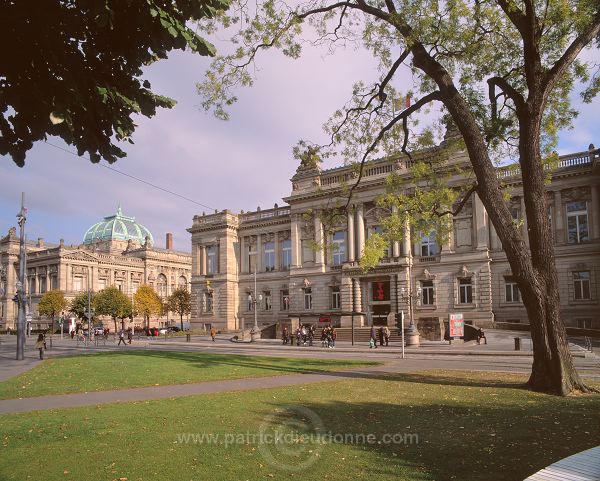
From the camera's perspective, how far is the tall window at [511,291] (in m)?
49.7

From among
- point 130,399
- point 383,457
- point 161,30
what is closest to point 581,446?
point 383,457

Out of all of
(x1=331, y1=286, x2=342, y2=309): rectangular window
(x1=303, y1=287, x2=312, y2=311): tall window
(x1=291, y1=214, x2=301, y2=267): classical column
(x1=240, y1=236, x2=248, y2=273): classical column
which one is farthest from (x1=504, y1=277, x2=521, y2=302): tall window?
(x1=240, y1=236, x2=248, y2=273): classical column

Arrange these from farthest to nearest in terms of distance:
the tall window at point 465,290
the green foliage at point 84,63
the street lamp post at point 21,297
A: the tall window at point 465,290, the street lamp post at point 21,297, the green foliage at point 84,63

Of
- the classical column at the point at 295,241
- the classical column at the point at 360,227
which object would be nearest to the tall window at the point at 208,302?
the classical column at the point at 295,241

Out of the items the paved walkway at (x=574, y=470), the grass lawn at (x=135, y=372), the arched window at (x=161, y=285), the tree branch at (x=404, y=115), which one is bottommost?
the grass lawn at (x=135, y=372)

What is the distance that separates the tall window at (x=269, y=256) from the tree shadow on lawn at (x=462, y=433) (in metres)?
58.2

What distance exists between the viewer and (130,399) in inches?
519

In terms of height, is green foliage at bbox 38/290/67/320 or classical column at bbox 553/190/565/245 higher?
classical column at bbox 553/190/565/245

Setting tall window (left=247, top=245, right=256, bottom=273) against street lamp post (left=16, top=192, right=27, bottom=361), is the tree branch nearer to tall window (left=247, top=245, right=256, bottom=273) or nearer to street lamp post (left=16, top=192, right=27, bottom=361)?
street lamp post (left=16, top=192, right=27, bottom=361)

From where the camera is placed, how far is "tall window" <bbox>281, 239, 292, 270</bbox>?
2712 inches

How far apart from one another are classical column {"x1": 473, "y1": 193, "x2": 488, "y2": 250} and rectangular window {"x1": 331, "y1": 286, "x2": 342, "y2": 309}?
58.2ft

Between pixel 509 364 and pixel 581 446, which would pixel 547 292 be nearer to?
pixel 581 446

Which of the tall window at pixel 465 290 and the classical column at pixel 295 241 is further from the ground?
the classical column at pixel 295 241

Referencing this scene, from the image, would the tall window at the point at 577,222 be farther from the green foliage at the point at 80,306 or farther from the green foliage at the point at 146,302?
the green foliage at the point at 80,306
